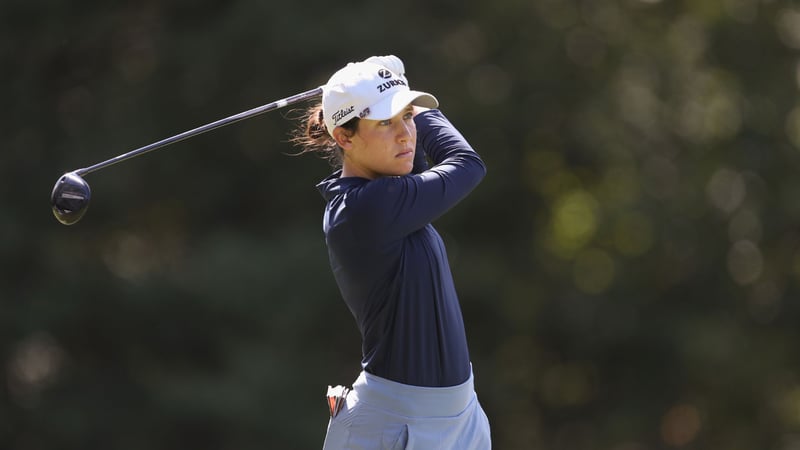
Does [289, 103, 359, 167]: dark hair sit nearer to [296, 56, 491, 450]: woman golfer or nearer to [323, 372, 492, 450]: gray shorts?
[296, 56, 491, 450]: woman golfer

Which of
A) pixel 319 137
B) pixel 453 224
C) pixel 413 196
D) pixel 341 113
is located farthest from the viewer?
pixel 453 224

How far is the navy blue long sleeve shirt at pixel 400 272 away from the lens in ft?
9.64

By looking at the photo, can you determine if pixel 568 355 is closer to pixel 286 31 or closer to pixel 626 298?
pixel 626 298

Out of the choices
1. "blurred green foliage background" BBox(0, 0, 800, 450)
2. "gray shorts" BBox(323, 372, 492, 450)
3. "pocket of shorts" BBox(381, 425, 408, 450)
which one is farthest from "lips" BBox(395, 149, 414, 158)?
"blurred green foliage background" BBox(0, 0, 800, 450)

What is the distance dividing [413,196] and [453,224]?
708cm

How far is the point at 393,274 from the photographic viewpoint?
2.98 metres

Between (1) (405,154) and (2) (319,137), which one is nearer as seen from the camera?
(1) (405,154)

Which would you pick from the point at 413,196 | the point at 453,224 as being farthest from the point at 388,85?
the point at 453,224

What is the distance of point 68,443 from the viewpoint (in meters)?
9.97

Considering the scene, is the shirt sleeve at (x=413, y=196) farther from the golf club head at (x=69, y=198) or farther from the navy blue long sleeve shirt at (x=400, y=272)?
the golf club head at (x=69, y=198)

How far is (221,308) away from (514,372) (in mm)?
2773

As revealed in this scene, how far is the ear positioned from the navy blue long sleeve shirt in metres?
0.08

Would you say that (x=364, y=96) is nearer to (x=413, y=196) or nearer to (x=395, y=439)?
(x=413, y=196)

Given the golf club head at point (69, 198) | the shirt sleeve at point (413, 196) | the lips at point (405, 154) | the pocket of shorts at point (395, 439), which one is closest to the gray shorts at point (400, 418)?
the pocket of shorts at point (395, 439)
